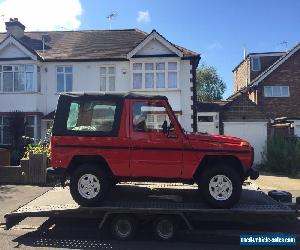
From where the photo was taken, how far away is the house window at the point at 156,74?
69.5 ft

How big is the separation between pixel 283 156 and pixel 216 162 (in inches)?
481

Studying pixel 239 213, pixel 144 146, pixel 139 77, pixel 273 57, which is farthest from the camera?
pixel 273 57

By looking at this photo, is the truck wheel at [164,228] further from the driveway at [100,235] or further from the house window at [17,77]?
the house window at [17,77]

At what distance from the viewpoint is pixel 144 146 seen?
723cm

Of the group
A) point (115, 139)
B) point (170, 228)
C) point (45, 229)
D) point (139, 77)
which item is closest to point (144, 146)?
point (115, 139)

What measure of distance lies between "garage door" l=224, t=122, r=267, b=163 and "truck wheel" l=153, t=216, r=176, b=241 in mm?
15346

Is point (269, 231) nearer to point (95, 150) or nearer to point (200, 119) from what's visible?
point (95, 150)

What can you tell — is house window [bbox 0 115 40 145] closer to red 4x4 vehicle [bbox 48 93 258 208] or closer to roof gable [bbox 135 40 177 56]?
roof gable [bbox 135 40 177 56]

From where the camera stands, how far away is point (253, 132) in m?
21.5

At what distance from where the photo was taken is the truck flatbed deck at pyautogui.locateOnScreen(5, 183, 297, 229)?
22.0 ft

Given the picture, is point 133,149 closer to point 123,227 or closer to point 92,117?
point 92,117

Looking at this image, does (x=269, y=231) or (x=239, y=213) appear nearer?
(x=239, y=213)

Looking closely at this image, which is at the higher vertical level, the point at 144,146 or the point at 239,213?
the point at 144,146

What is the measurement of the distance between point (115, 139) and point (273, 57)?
86.1 feet
